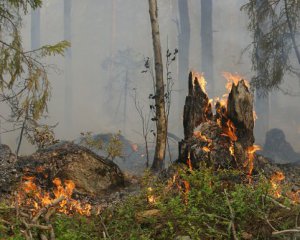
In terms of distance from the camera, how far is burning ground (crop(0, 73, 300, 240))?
4.76 meters

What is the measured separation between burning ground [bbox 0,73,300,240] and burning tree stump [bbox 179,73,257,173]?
0.07 feet

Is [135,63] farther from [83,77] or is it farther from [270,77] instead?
[270,77]

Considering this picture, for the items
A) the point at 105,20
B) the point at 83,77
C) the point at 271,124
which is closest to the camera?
the point at 271,124

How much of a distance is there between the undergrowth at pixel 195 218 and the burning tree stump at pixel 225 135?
1.69 metres

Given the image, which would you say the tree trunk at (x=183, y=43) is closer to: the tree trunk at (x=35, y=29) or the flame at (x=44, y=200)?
the tree trunk at (x=35, y=29)

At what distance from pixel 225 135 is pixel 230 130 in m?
0.16

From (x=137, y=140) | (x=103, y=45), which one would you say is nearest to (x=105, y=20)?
(x=103, y=45)

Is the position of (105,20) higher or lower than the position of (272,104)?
higher

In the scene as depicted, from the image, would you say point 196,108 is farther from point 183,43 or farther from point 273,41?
point 183,43

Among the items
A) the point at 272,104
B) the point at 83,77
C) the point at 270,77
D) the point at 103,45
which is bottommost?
the point at 270,77

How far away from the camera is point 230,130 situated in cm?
773

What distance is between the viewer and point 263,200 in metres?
4.86

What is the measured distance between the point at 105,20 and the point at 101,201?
50.0 meters

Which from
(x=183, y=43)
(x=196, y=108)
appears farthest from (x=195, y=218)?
(x=183, y=43)
